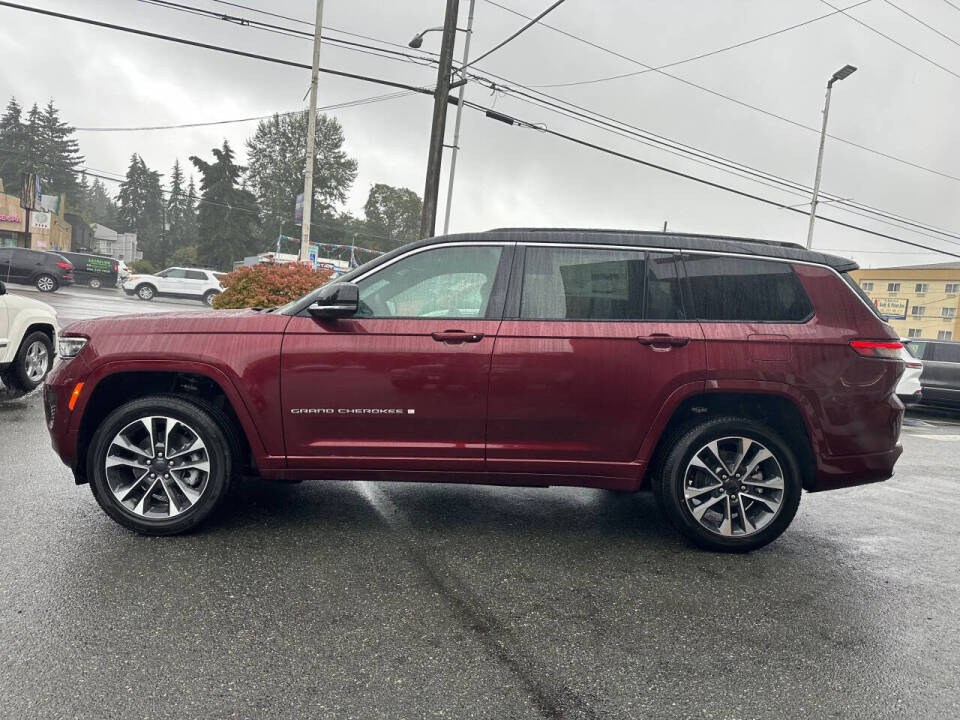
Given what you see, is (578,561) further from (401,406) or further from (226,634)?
(226,634)

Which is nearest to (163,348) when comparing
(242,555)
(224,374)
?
(224,374)

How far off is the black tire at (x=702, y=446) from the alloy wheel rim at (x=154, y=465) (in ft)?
8.97

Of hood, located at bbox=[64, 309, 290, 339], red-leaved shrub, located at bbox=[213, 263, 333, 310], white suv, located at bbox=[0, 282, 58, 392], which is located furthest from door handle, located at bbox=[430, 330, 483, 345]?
red-leaved shrub, located at bbox=[213, 263, 333, 310]

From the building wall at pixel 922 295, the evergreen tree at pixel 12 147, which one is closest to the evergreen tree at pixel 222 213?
the evergreen tree at pixel 12 147

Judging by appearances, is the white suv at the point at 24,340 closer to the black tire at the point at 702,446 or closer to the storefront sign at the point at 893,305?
the black tire at the point at 702,446

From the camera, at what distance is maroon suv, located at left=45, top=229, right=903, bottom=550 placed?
404 centimetres

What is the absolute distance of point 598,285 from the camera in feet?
13.9

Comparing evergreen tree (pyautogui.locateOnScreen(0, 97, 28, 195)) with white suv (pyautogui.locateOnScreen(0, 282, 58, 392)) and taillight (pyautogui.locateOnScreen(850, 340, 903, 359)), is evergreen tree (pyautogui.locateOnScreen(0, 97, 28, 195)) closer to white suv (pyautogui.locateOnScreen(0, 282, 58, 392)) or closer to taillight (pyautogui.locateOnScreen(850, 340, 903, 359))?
white suv (pyautogui.locateOnScreen(0, 282, 58, 392))

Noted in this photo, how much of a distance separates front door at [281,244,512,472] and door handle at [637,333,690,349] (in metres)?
0.89

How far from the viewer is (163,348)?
13.3 feet

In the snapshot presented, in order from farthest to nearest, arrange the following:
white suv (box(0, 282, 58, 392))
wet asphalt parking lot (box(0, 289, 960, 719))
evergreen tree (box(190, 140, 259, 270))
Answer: evergreen tree (box(190, 140, 259, 270)) < white suv (box(0, 282, 58, 392)) < wet asphalt parking lot (box(0, 289, 960, 719))

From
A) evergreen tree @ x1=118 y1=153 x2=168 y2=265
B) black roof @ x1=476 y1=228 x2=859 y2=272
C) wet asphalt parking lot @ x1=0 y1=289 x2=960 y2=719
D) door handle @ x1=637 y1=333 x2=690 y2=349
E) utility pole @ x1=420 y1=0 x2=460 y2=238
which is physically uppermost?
evergreen tree @ x1=118 y1=153 x2=168 y2=265

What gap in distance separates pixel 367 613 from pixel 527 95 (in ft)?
68.3

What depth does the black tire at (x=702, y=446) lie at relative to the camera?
13.7 feet
